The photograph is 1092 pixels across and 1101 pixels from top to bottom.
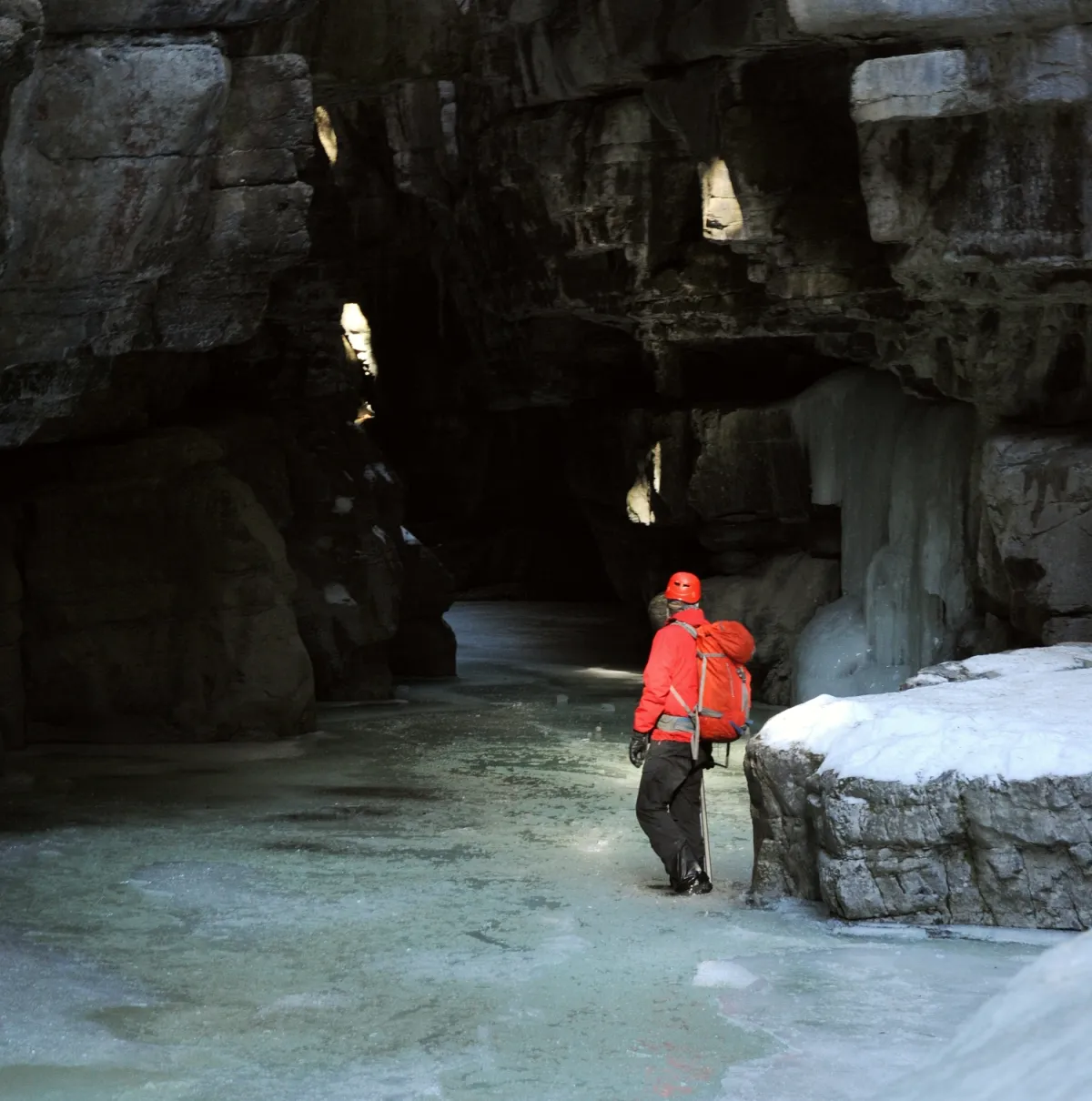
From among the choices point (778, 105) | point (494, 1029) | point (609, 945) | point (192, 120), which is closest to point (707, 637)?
point (609, 945)

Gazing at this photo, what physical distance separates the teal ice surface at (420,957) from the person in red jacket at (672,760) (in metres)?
0.26

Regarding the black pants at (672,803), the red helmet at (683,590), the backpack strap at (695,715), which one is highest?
the red helmet at (683,590)

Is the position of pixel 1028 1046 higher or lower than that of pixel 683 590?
lower

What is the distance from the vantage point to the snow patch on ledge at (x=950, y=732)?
25.5 feet

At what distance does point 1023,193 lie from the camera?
1164 centimetres

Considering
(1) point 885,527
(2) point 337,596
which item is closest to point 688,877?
(1) point 885,527

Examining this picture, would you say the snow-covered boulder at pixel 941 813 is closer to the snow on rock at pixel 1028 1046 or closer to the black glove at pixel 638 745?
the black glove at pixel 638 745

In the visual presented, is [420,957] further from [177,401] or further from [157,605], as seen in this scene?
[177,401]

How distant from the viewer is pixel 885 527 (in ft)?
54.7

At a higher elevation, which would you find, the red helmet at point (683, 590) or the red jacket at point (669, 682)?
the red helmet at point (683, 590)

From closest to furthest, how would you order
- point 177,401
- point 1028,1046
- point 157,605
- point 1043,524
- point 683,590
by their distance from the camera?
point 1028,1046 < point 683,590 < point 1043,524 < point 157,605 < point 177,401

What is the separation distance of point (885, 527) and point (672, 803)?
26.9ft

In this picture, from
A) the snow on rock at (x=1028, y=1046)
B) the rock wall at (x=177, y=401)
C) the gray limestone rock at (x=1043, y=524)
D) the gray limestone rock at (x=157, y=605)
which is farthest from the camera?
the gray limestone rock at (x=157, y=605)

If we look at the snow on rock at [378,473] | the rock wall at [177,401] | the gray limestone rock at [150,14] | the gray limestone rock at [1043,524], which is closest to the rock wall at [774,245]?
the gray limestone rock at [1043,524]
